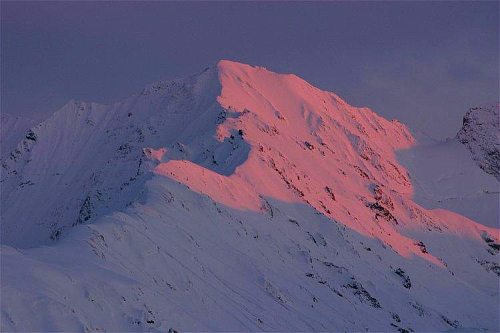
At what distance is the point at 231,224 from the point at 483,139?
133 m

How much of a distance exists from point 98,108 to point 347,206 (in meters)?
93.2

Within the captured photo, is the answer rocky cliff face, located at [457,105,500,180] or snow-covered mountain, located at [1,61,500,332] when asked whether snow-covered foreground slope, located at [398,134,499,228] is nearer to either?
rocky cliff face, located at [457,105,500,180]

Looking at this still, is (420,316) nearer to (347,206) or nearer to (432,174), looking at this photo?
(347,206)

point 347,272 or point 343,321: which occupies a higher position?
point 347,272

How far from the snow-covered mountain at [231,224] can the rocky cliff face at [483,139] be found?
1925 cm

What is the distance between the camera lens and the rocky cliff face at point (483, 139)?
182375 millimetres

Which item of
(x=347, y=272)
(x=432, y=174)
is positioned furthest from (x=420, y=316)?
(x=432, y=174)

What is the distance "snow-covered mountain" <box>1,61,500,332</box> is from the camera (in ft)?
146

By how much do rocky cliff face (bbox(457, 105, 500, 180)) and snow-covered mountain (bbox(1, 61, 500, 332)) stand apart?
19255 mm

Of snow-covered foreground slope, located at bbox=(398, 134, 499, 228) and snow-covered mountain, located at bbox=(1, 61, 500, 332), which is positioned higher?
snow-covered foreground slope, located at bbox=(398, 134, 499, 228)

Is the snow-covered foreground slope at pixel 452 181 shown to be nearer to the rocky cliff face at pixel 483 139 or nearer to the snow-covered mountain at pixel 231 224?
the rocky cliff face at pixel 483 139

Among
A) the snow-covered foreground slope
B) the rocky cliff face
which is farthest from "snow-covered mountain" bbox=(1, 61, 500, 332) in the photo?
the rocky cliff face

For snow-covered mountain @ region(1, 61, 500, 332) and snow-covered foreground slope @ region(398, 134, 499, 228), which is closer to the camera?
snow-covered mountain @ region(1, 61, 500, 332)

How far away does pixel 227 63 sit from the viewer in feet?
495
